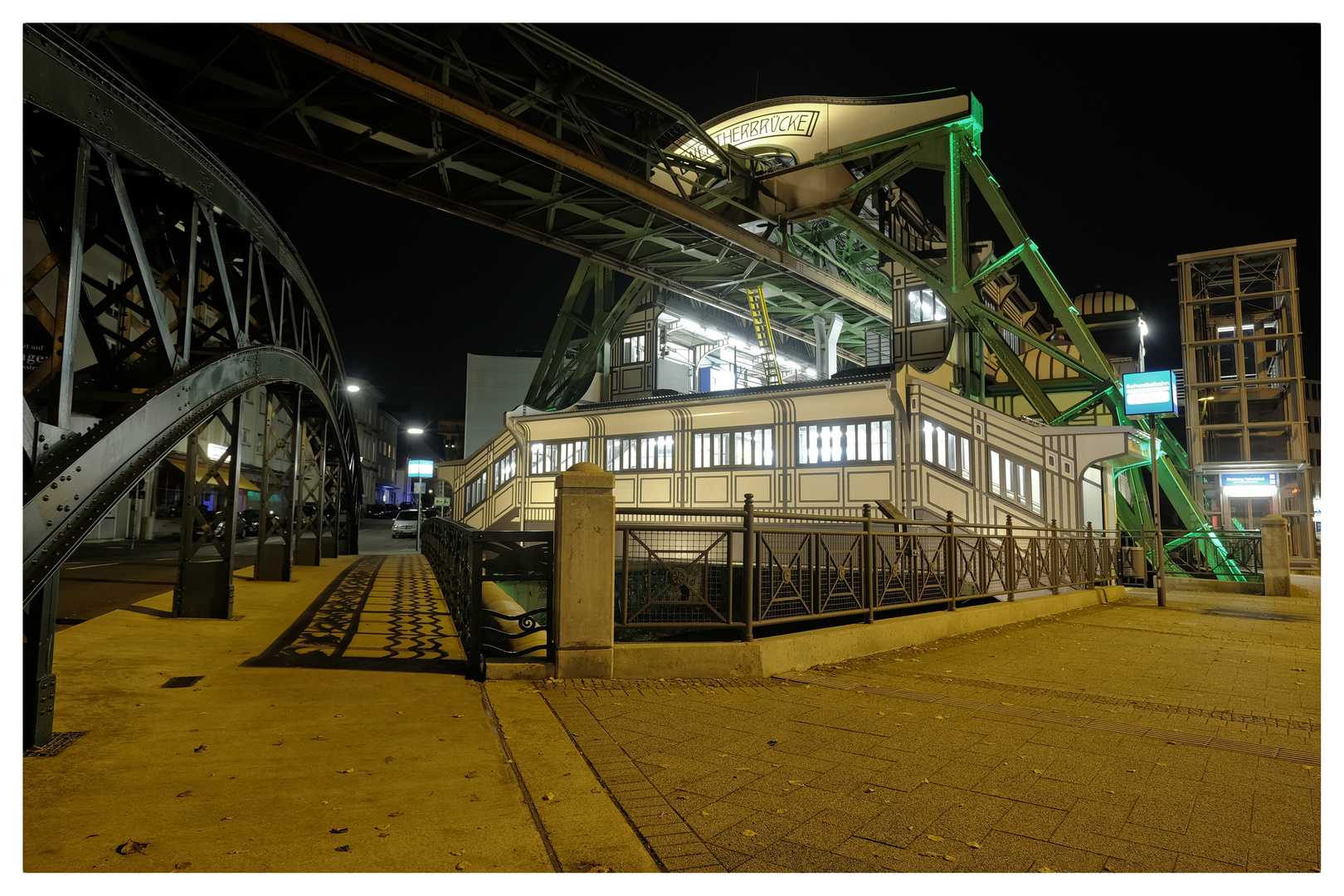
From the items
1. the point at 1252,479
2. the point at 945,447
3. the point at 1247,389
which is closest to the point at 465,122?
the point at 945,447

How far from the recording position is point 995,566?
41.3ft

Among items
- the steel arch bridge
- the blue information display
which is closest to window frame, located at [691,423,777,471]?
the blue information display

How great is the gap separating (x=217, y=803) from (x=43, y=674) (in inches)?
69.8

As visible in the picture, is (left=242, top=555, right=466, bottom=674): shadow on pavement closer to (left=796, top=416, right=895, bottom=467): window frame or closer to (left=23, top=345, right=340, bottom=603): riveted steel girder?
(left=23, top=345, right=340, bottom=603): riveted steel girder

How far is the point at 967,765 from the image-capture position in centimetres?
453

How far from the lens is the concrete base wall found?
6.90 m

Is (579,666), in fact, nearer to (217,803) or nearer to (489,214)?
(217,803)

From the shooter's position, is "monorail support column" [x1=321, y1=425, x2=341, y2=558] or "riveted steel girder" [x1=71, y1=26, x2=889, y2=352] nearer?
"riveted steel girder" [x1=71, y1=26, x2=889, y2=352]

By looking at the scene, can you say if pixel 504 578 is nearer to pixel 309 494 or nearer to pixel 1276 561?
pixel 309 494

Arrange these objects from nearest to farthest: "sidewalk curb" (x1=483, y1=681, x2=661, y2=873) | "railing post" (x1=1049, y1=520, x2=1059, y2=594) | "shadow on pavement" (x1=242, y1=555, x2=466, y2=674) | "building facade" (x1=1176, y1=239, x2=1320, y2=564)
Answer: "sidewalk curb" (x1=483, y1=681, x2=661, y2=873), "shadow on pavement" (x1=242, y1=555, x2=466, y2=674), "railing post" (x1=1049, y1=520, x2=1059, y2=594), "building facade" (x1=1176, y1=239, x2=1320, y2=564)

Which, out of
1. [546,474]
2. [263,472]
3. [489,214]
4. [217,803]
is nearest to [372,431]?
[546,474]

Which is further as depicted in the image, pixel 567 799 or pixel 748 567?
pixel 748 567

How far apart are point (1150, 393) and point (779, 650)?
22.3 metres

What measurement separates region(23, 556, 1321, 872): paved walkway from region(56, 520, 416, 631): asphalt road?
2.51m
